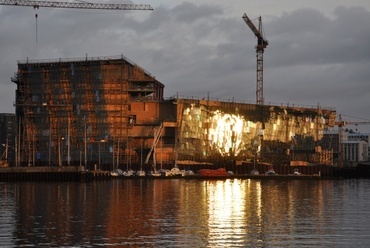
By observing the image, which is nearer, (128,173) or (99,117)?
(128,173)

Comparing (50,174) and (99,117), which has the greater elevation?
(99,117)

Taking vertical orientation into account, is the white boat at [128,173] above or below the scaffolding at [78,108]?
below

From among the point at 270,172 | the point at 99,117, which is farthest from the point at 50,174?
the point at 270,172

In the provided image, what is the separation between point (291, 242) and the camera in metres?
45.3

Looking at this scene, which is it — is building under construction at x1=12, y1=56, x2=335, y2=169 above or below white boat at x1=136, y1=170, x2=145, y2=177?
above

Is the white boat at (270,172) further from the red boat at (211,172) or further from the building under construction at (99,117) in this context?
the building under construction at (99,117)

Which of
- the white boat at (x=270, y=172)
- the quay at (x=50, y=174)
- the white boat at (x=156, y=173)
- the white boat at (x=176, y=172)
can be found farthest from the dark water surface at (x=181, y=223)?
the white boat at (x=270, y=172)

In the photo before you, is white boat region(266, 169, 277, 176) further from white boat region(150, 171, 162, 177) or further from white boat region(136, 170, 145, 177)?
white boat region(136, 170, 145, 177)

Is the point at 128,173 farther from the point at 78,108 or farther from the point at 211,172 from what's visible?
the point at 78,108

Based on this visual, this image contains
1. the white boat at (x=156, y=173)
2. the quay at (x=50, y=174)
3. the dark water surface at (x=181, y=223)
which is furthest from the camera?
the white boat at (x=156, y=173)

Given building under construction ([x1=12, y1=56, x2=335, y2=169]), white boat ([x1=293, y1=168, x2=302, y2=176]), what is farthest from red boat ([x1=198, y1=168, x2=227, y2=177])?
white boat ([x1=293, y1=168, x2=302, y2=176])


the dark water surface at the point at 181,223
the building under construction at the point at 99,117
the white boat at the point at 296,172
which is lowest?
the dark water surface at the point at 181,223

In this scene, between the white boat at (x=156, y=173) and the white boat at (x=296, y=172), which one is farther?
the white boat at (x=296, y=172)

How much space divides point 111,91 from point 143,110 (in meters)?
9.77
